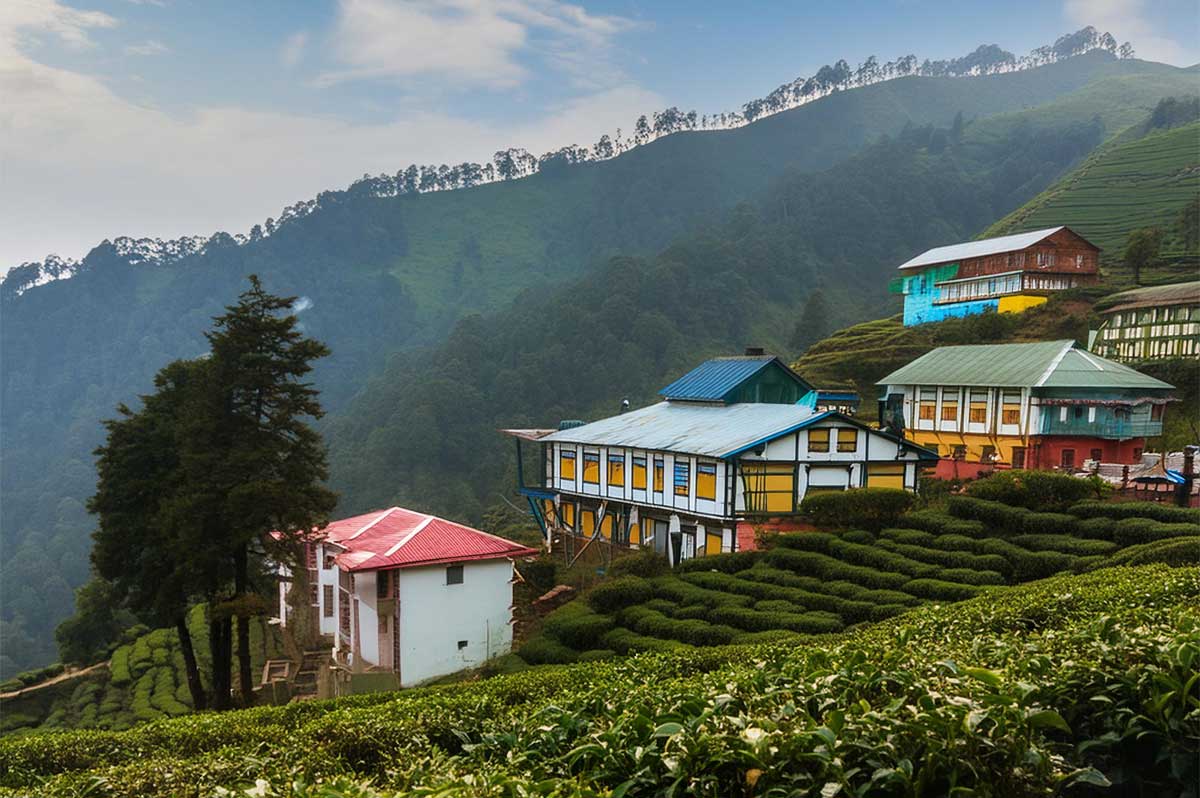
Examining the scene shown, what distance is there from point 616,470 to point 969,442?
1435 centimetres

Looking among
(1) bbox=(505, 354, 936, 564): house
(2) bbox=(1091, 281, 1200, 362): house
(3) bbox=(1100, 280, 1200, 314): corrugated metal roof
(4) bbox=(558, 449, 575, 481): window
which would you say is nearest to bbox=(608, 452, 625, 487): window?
(1) bbox=(505, 354, 936, 564): house

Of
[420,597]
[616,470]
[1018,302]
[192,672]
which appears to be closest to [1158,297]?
[1018,302]

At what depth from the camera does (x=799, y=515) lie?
2284 cm

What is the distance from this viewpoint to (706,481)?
23891 mm

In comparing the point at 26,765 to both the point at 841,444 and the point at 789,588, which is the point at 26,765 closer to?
the point at 789,588

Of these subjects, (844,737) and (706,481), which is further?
(706,481)

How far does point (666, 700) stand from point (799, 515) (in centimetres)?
1906

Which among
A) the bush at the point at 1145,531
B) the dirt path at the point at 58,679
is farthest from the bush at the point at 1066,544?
the dirt path at the point at 58,679

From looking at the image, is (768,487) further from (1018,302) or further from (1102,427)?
(1018,302)

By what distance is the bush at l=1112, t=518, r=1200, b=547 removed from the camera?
1622 cm

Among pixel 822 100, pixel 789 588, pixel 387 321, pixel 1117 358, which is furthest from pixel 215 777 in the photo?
pixel 822 100

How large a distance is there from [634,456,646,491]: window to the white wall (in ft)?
21.0

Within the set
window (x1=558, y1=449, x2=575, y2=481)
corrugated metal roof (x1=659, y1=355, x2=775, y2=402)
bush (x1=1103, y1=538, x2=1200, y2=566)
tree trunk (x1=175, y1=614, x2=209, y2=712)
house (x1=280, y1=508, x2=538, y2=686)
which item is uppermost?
corrugated metal roof (x1=659, y1=355, x2=775, y2=402)

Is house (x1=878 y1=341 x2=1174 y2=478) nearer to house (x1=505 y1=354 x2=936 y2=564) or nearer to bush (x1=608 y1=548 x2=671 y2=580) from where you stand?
house (x1=505 y1=354 x2=936 y2=564)
